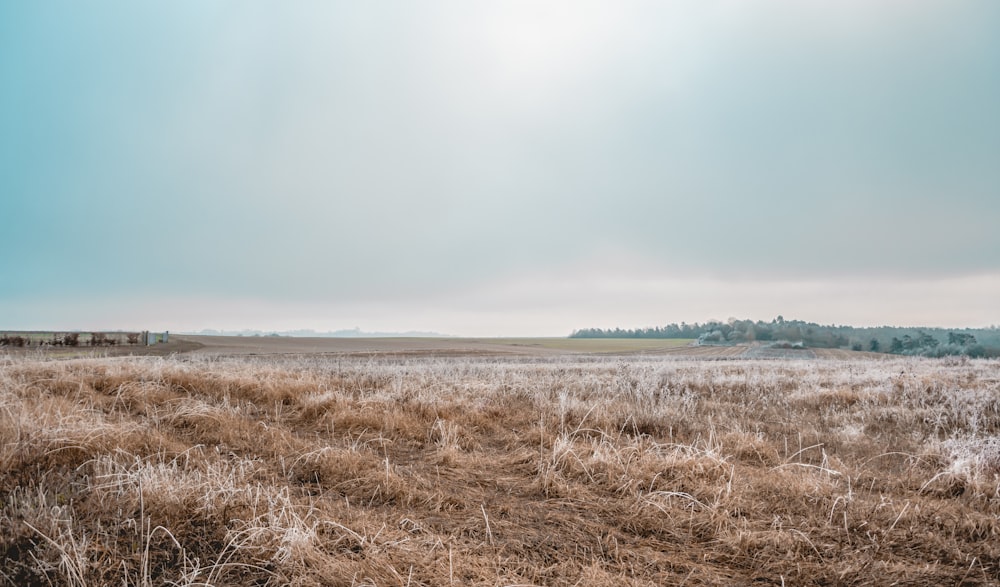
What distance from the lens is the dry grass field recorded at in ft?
Result: 11.8

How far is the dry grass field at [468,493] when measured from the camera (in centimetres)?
360

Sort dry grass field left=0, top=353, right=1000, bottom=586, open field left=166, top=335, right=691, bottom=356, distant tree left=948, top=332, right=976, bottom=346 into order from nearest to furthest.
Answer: dry grass field left=0, top=353, right=1000, bottom=586 → open field left=166, top=335, right=691, bottom=356 → distant tree left=948, top=332, right=976, bottom=346

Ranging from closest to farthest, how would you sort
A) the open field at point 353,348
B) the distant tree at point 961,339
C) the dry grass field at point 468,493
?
the dry grass field at point 468,493
the open field at point 353,348
the distant tree at point 961,339

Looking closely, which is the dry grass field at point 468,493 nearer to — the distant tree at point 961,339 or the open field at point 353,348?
the open field at point 353,348

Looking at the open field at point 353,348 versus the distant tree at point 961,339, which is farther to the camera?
the distant tree at point 961,339

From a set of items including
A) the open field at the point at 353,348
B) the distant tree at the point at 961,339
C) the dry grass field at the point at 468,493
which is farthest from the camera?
the distant tree at the point at 961,339

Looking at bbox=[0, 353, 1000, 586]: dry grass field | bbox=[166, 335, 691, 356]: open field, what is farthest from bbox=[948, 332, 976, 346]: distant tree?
bbox=[0, 353, 1000, 586]: dry grass field

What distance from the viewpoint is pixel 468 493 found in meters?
5.17

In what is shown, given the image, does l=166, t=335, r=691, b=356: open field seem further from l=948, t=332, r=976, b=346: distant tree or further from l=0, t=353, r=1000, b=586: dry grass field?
l=948, t=332, r=976, b=346: distant tree

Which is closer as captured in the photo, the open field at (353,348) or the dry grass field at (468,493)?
the dry grass field at (468,493)

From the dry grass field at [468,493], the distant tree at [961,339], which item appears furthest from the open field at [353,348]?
the distant tree at [961,339]

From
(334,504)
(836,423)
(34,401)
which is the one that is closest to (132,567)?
(334,504)

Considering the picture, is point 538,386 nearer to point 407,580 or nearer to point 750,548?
point 750,548

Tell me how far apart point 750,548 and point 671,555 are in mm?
680
